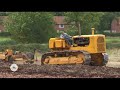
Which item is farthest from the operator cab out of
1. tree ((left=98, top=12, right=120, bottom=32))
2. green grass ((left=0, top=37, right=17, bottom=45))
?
green grass ((left=0, top=37, right=17, bottom=45))

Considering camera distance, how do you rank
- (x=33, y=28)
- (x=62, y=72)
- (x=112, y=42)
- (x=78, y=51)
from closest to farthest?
1. (x=62, y=72)
2. (x=78, y=51)
3. (x=33, y=28)
4. (x=112, y=42)

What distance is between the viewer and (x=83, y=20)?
16594 millimetres

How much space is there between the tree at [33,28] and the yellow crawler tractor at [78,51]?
57.5 inches

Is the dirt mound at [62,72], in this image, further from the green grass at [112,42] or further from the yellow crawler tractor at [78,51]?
the green grass at [112,42]

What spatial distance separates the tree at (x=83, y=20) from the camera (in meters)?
16.1

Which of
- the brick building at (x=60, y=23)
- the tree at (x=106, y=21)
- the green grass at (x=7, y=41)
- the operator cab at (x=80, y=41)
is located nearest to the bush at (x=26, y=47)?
the green grass at (x=7, y=41)

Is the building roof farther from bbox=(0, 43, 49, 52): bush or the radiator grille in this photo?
the radiator grille

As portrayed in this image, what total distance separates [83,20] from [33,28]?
7.44 ft

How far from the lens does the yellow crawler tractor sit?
13125mm

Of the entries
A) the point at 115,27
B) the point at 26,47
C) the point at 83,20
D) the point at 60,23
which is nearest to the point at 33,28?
the point at 26,47

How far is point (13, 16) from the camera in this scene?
17.0 m

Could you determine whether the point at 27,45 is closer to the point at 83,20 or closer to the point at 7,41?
the point at 7,41

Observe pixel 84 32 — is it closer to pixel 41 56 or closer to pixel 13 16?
pixel 41 56
